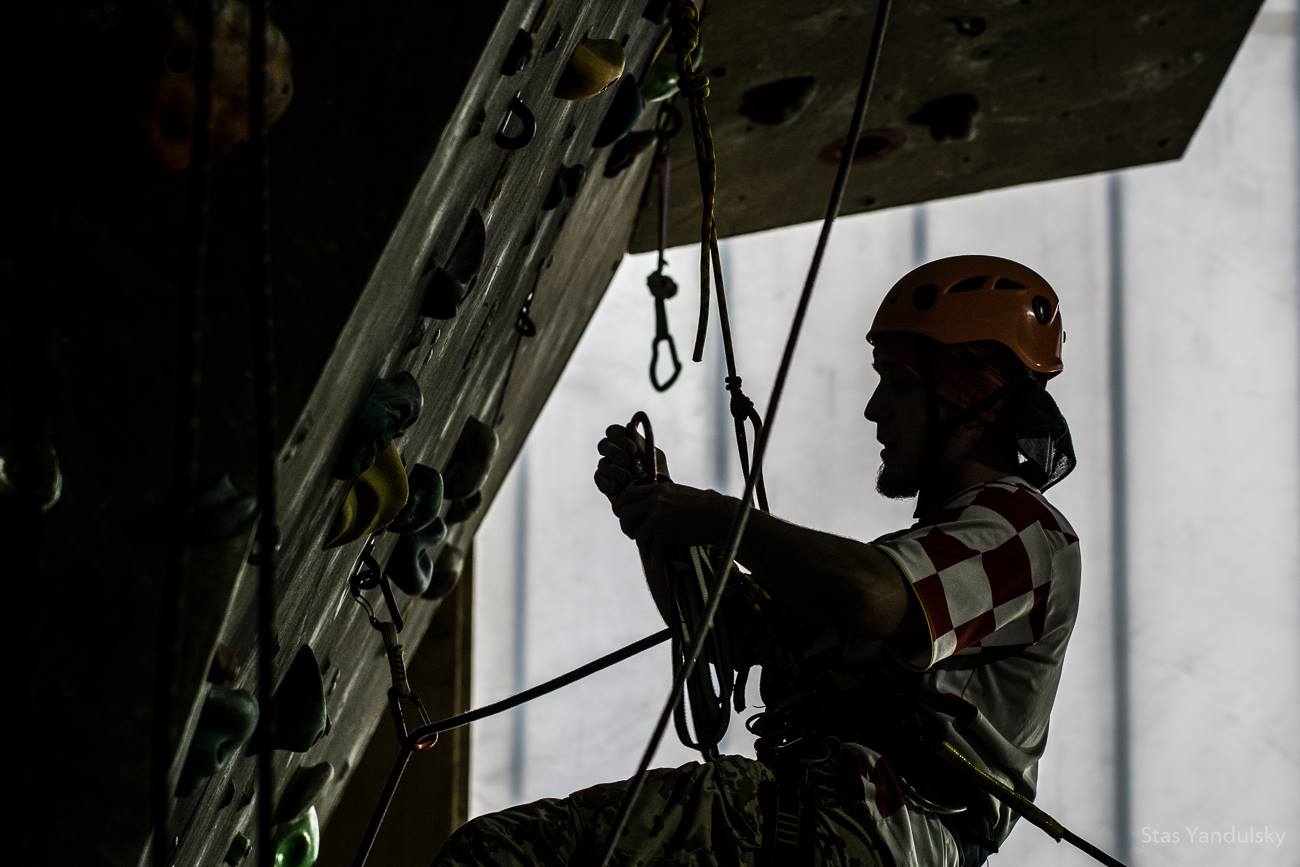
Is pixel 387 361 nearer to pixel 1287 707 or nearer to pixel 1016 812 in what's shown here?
pixel 1016 812

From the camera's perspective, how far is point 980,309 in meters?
1.67

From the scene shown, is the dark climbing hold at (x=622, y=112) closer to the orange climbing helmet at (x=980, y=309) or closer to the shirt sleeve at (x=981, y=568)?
the orange climbing helmet at (x=980, y=309)

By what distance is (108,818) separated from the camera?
3.34ft

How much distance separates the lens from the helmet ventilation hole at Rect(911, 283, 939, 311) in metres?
1.69

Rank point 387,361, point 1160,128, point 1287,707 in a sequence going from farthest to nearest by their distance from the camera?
point 1287,707, point 1160,128, point 387,361

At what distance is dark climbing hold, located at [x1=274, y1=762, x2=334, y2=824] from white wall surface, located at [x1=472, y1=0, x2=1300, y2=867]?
267cm

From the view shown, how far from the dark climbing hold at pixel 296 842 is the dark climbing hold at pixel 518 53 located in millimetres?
1118

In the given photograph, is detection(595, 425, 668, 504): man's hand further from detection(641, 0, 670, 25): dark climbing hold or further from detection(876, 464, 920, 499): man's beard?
detection(641, 0, 670, 25): dark climbing hold

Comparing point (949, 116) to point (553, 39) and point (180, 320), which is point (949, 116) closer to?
point (553, 39)

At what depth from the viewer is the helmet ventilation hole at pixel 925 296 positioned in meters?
1.69

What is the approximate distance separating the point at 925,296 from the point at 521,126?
0.55m

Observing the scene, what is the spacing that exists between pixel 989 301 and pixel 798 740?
521mm

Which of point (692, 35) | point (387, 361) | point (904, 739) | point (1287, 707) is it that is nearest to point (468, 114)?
point (387, 361)

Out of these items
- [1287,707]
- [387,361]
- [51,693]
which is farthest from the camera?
[1287,707]
